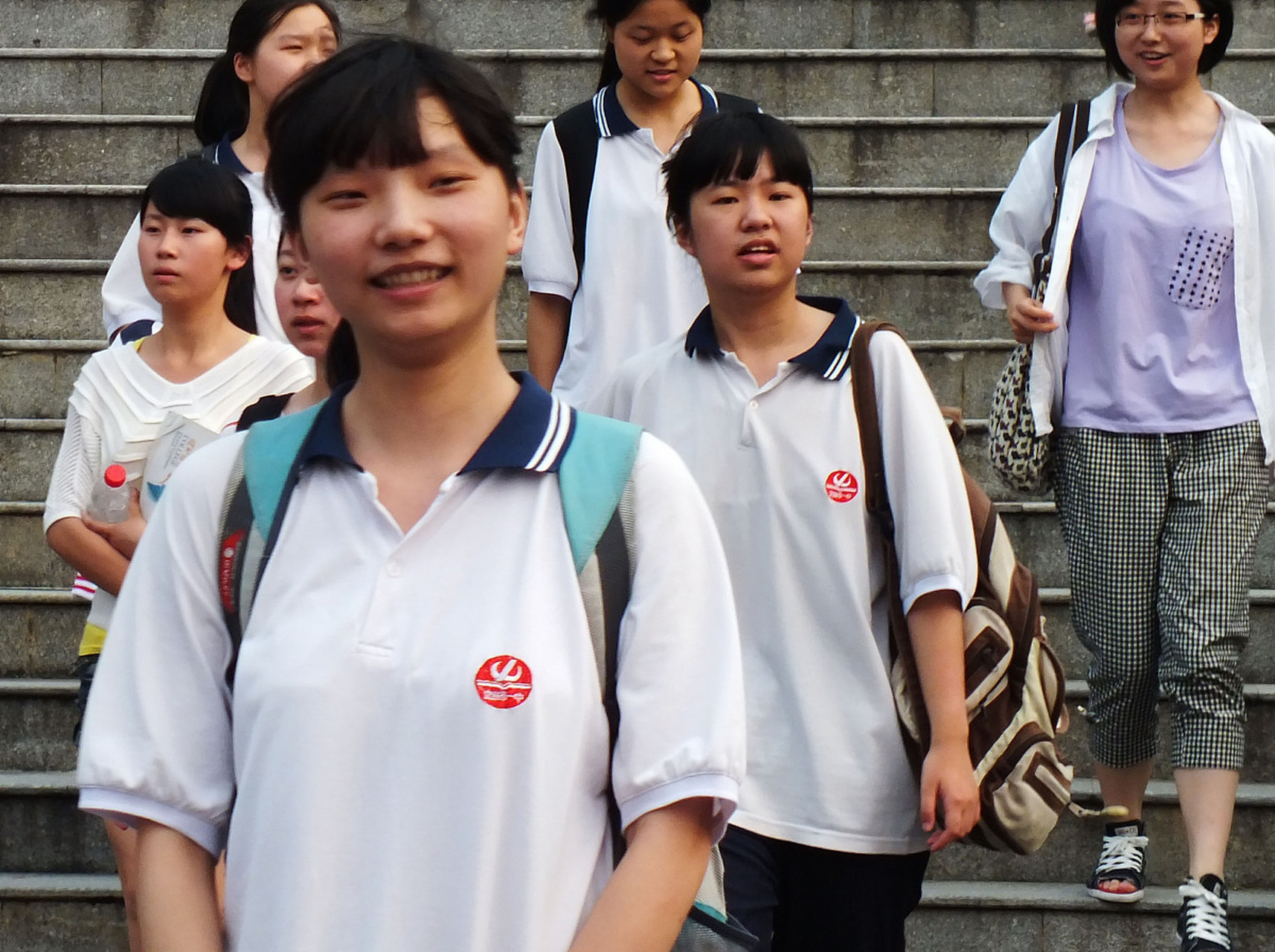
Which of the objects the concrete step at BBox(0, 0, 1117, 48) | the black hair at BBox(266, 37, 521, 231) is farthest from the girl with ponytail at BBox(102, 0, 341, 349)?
the concrete step at BBox(0, 0, 1117, 48)

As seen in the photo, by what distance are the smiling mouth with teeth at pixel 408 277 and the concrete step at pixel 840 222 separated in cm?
487

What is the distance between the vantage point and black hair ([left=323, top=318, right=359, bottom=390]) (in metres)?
2.09

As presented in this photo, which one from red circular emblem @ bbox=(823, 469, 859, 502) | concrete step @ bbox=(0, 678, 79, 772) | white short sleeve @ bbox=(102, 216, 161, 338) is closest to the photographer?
red circular emblem @ bbox=(823, 469, 859, 502)

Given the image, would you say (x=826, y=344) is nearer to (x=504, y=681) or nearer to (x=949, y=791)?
(x=949, y=791)

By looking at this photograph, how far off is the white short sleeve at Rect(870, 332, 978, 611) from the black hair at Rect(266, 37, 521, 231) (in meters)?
1.24

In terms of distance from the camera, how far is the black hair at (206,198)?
13.1 ft

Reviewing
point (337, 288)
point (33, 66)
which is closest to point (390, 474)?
point (337, 288)

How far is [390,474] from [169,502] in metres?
0.21

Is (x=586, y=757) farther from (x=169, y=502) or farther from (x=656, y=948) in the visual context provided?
(x=169, y=502)

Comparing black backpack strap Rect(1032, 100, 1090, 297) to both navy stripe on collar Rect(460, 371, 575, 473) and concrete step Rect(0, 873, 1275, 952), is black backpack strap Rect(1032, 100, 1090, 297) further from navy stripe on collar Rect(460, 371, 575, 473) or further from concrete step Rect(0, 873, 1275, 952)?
navy stripe on collar Rect(460, 371, 575, 473)

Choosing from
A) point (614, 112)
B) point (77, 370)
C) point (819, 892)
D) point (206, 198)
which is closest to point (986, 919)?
point (819, 892)

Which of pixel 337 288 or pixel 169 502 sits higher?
pixel 337 288

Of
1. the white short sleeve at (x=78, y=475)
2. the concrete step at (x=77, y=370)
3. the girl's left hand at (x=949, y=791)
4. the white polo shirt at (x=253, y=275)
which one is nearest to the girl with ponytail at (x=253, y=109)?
the white polo shirt at (x=253, y=275)

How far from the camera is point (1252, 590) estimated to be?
→ 17.5 ft
